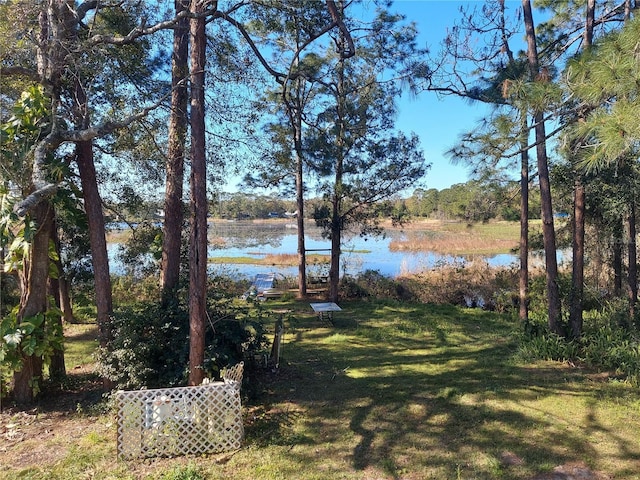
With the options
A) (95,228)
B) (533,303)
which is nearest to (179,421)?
(95,228)

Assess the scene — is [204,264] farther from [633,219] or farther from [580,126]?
[633,219]

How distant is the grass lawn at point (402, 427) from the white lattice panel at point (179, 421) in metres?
0.12

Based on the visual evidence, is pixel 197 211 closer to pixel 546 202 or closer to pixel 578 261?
pixel 546 202

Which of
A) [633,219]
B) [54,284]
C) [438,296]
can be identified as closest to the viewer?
[54,284]

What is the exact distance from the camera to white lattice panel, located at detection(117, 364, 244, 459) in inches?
131

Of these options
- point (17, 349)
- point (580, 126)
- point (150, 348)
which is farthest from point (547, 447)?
point (17, 349)

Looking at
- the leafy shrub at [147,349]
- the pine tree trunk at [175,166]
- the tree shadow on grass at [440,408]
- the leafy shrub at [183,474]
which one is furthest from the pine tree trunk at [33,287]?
the tree shadow on grass at [440,408]

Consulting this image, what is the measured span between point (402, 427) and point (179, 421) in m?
2.09

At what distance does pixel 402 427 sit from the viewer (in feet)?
12.6

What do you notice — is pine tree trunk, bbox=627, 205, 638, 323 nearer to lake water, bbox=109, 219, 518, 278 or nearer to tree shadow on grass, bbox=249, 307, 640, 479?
tree shadow on grass, bbox=249, 307, 640, 479

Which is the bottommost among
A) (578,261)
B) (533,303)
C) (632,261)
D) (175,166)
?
(533,303)

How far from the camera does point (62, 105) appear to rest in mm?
4410

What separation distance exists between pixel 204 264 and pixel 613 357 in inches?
219

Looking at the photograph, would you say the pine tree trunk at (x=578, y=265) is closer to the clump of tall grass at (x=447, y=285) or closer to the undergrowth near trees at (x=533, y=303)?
the undergrowth near trees at (x=533, y=303)
